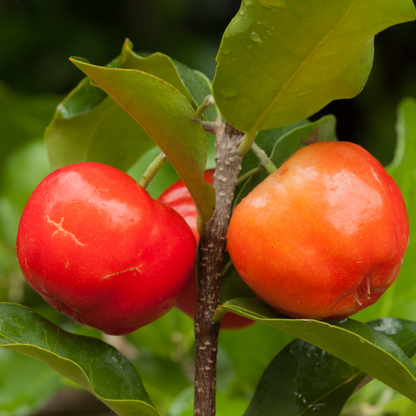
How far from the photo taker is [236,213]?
52 cm

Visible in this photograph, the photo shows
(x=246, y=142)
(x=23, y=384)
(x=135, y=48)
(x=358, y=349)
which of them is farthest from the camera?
(x=135, y=48)

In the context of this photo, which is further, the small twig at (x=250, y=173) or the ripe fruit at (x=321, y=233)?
the small twig at (x=250, y=173)

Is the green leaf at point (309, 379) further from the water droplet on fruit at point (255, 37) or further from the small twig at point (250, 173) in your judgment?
the water droplet on fruit at point (255, 37)

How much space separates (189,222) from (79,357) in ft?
0.66

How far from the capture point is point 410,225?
93cm

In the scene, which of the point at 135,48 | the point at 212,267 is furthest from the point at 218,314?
the point at 135,48

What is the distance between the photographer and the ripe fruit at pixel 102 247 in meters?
0.50

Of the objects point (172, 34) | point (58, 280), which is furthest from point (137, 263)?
point (172, 34)

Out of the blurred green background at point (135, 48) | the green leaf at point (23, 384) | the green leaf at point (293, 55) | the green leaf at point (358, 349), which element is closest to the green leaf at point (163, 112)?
the green leaf at point (293, 55)

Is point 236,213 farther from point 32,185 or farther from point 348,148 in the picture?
point 32,185

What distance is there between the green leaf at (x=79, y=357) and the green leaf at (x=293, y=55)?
0.30 metres

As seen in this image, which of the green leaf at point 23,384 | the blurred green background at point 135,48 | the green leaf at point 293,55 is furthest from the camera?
the blurred green background at point 135,48

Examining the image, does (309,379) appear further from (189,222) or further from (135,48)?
(135,48)

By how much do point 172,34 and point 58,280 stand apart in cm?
168
